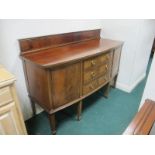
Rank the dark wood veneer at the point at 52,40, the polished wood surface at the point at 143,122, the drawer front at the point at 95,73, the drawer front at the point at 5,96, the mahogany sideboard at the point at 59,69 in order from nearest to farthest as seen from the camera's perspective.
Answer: the polished wood surface at the point at 143,122 < the drawer front at the point at 5,96 < the mahogany sideboard at the point at 59,69 < the dark wood veneer at the point at 52,40 < the drawer front at the point at 95,73

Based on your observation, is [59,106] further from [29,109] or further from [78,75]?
[29,109]

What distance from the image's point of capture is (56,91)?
141 centimetres

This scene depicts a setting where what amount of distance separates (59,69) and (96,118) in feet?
3.02

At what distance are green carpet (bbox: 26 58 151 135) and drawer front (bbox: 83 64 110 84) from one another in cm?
53

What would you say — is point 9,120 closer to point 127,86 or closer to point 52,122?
point 52,122

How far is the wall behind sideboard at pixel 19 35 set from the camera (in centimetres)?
137

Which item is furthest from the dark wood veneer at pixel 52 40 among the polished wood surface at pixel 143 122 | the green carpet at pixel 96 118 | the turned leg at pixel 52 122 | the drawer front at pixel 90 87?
the polished wood surface at pixel 143 122

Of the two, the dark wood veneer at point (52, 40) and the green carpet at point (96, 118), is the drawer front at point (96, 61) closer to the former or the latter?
the dark wood veneer at point (52, 40)

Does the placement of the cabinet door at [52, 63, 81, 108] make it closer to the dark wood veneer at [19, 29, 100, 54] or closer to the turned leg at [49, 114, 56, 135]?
the turned leg at [49, 114, 56, 135]

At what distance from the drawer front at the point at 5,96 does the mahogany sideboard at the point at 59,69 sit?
350mm

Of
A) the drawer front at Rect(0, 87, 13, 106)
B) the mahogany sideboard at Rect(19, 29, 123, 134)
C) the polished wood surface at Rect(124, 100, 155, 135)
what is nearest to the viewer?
the polished wood surface at Rect(124, 100, 155, 135)

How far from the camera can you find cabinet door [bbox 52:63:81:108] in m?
1.37

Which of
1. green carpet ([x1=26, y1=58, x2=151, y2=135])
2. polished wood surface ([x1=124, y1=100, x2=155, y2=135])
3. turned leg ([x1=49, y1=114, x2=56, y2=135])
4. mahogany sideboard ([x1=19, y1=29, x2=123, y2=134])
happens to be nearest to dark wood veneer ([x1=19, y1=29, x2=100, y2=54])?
mahogany sideboard ([x1=19, y1=29, x2=123, y2=134])

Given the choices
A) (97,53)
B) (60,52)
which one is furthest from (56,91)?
(97,53)
